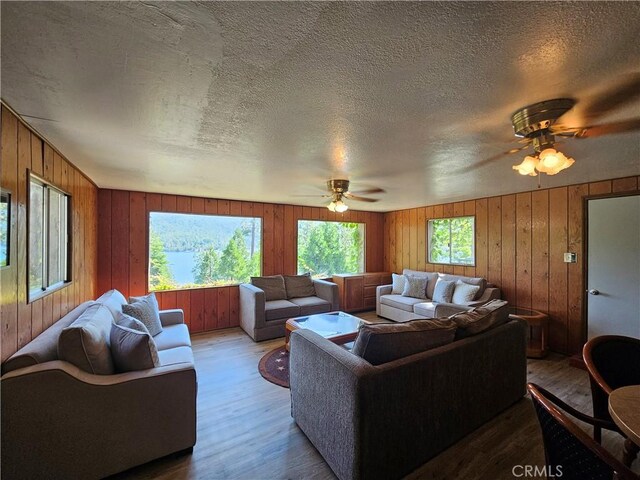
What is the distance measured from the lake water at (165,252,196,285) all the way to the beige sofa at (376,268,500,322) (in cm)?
351

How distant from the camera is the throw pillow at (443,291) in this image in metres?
4.36

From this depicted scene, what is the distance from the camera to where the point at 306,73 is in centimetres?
121

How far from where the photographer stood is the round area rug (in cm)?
288

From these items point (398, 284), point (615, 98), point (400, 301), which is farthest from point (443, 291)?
point (615, 98)

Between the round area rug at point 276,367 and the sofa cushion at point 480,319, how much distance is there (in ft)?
5.87

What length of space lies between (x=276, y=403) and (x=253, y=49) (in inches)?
105

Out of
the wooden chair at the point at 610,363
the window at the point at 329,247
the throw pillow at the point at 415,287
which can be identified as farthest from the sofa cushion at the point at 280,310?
the wooden chair at the point at 610,363

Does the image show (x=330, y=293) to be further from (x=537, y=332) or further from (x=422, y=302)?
(x=537, y=332)

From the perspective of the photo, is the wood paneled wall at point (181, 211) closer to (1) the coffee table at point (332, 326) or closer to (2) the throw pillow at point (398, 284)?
(1) the coffee table at point (332, 326)

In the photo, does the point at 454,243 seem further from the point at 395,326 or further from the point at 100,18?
the point at 100,18

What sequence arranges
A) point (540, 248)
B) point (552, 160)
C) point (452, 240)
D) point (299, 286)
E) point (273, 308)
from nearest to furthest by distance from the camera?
point (552, 160) → point (540, 248) → point (273, 308) → point (299, 286) → point (452, 240)

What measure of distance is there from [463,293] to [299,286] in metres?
2.74

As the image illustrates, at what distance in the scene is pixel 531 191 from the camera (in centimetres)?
390

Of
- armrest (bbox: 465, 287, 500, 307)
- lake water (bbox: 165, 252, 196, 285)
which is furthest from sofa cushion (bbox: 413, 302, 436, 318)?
lake water (bbox: 165, 252, 196, 285)
